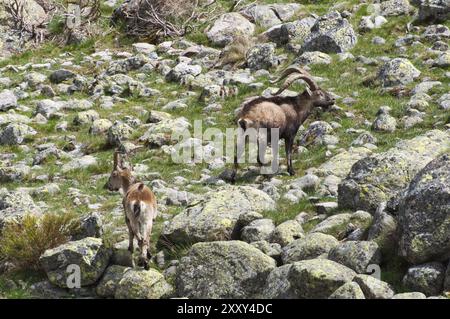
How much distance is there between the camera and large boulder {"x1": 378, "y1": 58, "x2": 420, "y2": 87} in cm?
2050

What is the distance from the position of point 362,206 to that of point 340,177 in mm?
2716

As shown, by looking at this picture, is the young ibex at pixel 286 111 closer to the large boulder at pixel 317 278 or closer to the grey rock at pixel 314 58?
the grey rock at pixel 314 58

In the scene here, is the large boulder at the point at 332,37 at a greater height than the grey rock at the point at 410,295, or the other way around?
the large boulder at the point at 332,37

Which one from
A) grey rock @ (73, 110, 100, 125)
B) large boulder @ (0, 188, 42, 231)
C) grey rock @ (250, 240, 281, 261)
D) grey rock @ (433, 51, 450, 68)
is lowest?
grey rock @ (73, 110, 100, 125)

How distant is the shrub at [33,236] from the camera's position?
1173cm

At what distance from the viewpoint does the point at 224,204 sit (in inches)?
495

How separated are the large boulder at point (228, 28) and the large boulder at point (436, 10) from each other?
6643 mm

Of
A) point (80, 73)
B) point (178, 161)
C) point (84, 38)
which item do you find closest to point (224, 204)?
point (178, 161)

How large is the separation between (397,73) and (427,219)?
12.0m

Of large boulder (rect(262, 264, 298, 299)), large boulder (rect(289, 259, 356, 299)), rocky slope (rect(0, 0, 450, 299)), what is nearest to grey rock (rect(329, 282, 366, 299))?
rocky slope (rect(0, 0, 450, 299))

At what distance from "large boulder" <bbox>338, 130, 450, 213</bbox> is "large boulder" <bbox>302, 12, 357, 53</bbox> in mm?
11911

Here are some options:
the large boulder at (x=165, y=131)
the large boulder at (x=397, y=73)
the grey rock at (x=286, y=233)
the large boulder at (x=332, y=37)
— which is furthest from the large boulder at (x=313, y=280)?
the large boulder at (x=332, y=37)

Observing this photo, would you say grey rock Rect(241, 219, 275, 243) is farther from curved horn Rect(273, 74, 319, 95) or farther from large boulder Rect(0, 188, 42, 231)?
curved horn Rect(273, 74, 319, 95)
